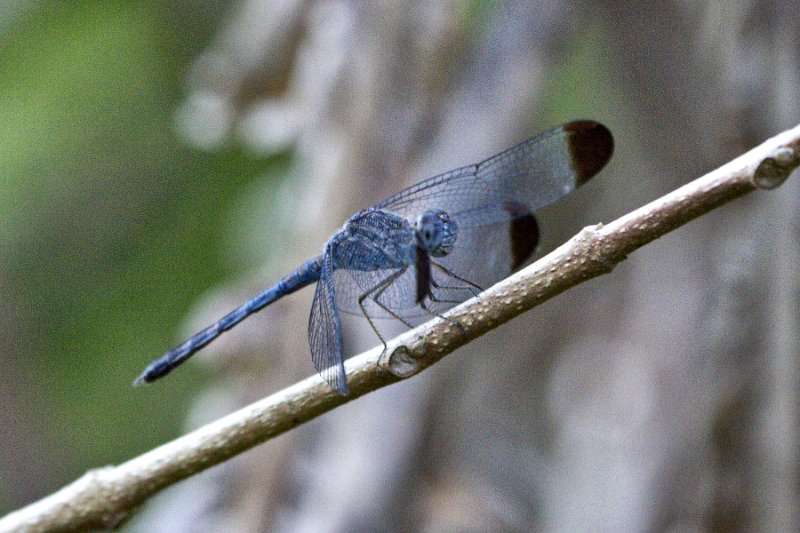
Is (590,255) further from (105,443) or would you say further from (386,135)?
(105,443)

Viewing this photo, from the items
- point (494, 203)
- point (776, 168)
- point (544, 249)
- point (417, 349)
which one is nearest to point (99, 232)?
point (544, 249)

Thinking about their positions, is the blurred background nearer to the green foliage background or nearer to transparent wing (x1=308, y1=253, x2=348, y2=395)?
the green foliage background

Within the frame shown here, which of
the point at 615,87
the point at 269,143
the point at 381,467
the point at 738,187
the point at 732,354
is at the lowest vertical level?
the point at 732,354

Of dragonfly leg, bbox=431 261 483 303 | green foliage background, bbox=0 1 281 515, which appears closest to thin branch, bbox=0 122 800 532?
dragonfly leg, bbox=431 261 483 303

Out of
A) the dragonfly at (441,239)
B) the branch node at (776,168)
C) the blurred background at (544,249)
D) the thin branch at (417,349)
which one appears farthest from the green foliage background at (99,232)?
the branch node at (776,168)

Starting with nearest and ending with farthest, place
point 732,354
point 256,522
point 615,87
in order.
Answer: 1. point 732,354
2. point 256,522
3. point 615,87

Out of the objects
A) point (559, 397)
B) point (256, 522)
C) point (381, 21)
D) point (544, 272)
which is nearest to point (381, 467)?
point (256, 522)

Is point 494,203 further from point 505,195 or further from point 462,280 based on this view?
point 462,280
